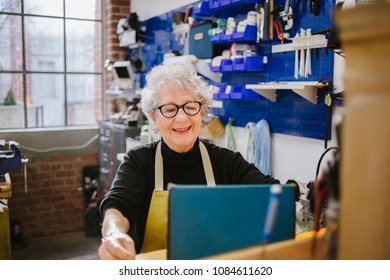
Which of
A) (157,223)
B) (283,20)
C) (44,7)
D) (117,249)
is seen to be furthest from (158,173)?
(44,7)

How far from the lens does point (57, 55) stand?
4.86m

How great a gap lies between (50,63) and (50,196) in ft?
4.86

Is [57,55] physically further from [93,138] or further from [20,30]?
[93,138]

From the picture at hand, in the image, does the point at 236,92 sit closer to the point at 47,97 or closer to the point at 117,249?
the point at 117,249

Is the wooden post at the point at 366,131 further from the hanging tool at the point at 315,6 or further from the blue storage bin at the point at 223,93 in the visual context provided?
the blue storage bin at the point at 223,93

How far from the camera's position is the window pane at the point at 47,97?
475cm

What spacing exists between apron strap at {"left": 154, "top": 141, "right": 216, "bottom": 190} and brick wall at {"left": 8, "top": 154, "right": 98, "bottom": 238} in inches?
121

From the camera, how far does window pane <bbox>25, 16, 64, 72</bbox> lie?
4.68 meters

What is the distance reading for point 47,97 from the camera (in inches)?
191

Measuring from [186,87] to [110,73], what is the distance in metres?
3.49

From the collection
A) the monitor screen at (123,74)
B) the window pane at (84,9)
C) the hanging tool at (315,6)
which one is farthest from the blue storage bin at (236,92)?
the window pane at (84,9)

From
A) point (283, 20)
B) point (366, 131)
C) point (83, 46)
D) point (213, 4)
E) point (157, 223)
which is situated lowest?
point (157, 223)
